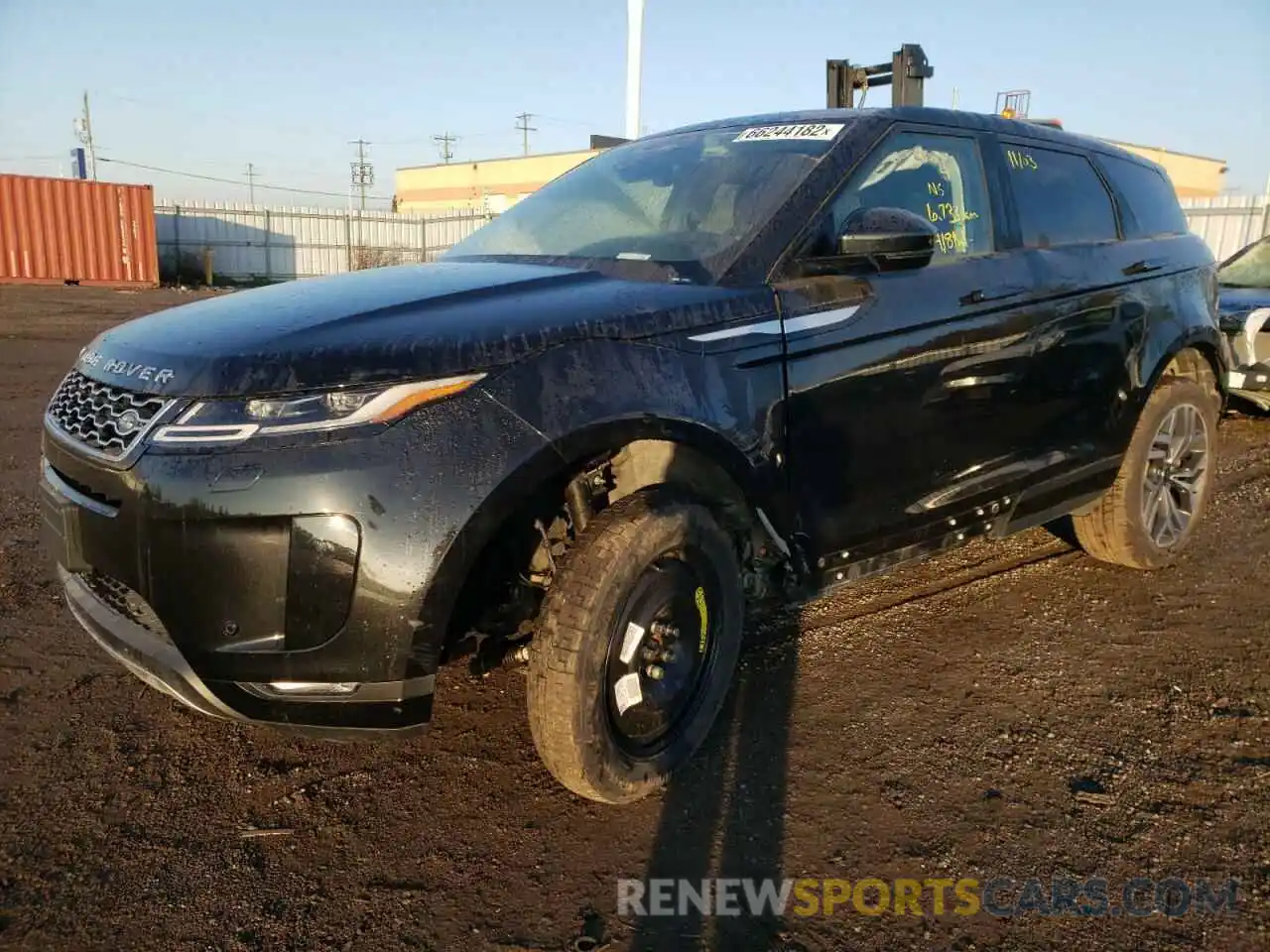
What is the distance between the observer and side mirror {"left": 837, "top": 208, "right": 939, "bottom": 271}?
2.65 meters

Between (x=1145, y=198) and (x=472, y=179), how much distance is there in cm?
6114

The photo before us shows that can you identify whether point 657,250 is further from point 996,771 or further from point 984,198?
point 996,771

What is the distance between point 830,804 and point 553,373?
1.39m

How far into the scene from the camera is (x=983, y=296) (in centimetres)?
Result: 322

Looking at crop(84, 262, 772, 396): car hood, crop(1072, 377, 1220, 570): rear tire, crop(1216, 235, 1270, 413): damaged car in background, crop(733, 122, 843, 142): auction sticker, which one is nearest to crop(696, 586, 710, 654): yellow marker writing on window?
crop(84, 262, 772, 396): car hood

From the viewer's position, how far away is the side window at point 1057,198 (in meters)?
3.59

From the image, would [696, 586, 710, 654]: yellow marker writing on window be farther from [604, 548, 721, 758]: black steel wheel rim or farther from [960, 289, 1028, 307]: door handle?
[960, 289, 1028, 307]: door handle

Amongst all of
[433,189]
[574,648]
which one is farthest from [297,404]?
[433,189]

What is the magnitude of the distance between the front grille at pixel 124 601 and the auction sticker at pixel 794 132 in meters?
2.37

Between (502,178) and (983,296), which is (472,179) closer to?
(502,178)

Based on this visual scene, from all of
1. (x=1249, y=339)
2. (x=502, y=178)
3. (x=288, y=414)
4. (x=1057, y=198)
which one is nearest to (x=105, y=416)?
(x=288, y=414)

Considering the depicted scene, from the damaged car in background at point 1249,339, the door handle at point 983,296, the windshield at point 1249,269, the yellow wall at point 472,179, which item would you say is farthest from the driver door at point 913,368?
the yellow wall at point 472,179

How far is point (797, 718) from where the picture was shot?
9.76 feet

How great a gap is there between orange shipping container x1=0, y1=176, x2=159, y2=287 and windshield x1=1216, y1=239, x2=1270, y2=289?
26.0 metres
